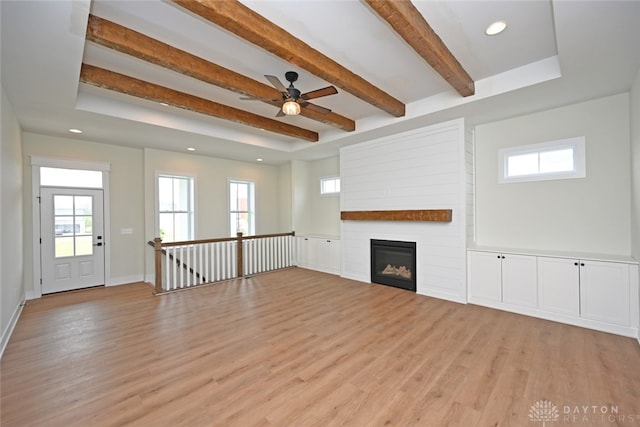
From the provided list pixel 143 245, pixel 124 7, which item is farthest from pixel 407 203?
pixel 143 245

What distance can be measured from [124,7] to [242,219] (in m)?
5.73

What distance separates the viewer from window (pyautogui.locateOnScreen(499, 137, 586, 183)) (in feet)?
12.3

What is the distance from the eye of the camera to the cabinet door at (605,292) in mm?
3141

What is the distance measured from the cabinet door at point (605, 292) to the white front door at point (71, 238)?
7.88 meters

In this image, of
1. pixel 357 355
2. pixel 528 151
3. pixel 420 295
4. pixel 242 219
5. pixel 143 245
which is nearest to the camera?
pixel 357 355

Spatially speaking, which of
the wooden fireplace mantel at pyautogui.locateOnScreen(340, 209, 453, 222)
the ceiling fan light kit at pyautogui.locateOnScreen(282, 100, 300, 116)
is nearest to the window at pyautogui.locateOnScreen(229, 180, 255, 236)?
the wooden fireplace mantel at pyautogui.locateOnScreen(340, 209, 453, 222)

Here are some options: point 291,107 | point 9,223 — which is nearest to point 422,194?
point 291,107

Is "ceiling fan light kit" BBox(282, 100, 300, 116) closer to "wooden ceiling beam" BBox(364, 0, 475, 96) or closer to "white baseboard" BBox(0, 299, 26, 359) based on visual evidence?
"wooden ceiling beam" BBox(364, 0, 475, 96)

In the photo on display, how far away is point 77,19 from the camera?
2.05 m

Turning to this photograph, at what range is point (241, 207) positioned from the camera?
25.0 feet

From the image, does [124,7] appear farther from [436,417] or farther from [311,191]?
[311,191]

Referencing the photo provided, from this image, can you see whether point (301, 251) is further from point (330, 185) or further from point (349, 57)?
point (349, 57)

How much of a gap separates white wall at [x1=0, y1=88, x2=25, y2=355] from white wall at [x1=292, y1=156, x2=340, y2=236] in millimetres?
5026

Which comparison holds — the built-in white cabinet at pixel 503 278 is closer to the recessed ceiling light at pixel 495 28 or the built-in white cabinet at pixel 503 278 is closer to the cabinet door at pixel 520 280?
the cabinet door at pixel 520 280
